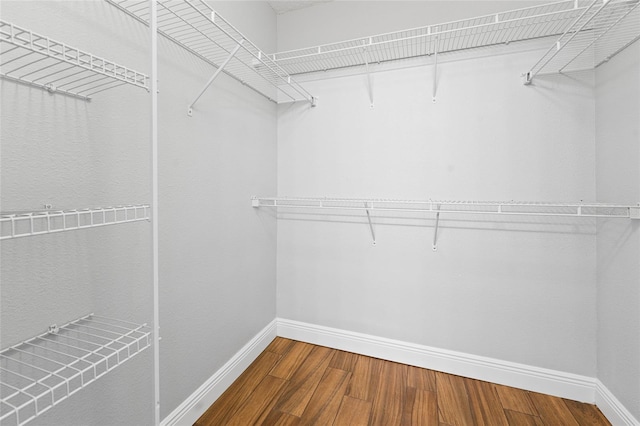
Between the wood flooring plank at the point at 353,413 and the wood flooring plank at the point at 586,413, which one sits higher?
the wood flooring plank at the point at 353,413

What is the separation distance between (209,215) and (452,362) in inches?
67.2

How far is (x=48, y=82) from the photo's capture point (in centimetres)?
85

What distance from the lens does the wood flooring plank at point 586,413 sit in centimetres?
143

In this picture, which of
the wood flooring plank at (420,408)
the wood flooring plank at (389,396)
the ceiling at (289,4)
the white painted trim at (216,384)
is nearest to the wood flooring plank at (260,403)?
the white painted trim at (216,384)

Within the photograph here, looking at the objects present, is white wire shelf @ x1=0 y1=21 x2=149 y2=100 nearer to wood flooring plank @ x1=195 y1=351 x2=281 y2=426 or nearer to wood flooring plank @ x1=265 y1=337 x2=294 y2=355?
wood flooring plank @ x1=195 y1=351 x2=281 y2=426

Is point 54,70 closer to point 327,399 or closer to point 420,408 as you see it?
point 327,399

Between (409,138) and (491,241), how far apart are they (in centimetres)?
81

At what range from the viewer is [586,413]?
1483 mm

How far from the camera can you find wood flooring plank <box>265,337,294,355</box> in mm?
2023

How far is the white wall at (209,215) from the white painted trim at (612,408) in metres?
1.95

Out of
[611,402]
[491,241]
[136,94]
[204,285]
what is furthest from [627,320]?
[136,94]

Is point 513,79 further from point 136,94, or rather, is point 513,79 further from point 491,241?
point 136,94

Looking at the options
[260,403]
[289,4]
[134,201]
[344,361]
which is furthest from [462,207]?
[289,4]

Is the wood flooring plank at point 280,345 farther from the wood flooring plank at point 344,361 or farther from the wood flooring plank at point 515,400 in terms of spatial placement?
the wood flooring plank at point 515,400
